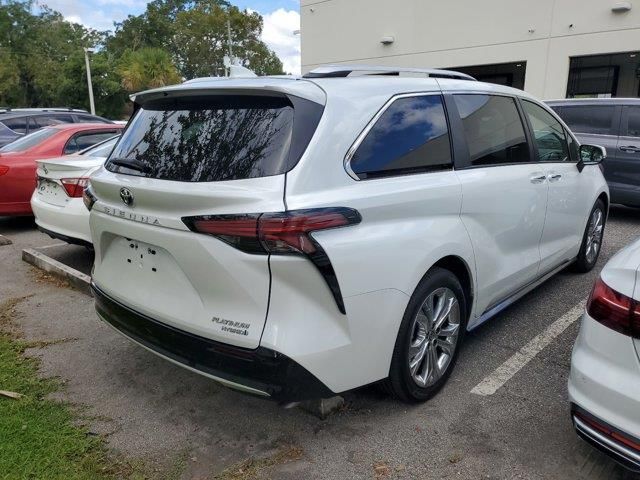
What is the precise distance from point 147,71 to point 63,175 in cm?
3379

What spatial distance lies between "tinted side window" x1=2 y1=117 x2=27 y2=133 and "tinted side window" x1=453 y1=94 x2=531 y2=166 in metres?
10.6

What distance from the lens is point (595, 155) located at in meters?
4.63

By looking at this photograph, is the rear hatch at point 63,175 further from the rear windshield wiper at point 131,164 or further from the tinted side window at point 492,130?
the tinted side window at point 492,130

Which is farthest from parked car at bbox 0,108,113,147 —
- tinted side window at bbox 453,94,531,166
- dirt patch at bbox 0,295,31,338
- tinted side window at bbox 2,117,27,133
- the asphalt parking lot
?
tinted side window at bbox 453,94,531,166

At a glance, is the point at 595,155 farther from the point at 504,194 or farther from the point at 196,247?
the point at 196,247

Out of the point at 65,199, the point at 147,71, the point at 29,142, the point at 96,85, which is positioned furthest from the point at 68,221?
the point at 96,85

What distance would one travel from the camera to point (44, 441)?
267 centimetres

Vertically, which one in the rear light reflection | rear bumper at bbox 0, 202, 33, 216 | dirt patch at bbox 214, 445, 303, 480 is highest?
the rear light reflection

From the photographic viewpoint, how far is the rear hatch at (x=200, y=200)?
225 cm

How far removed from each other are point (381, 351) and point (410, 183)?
86 centimetres

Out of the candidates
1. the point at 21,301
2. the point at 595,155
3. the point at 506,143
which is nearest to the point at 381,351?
the point at 506,143

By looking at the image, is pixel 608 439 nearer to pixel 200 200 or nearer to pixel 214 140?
pixel 200 200

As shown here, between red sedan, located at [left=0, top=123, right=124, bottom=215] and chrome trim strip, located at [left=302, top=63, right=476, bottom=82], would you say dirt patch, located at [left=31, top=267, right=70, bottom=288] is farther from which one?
chrome trim strip, located at [left=302, top=63, right=476, bottom=82]

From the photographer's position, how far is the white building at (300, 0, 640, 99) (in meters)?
13.1
